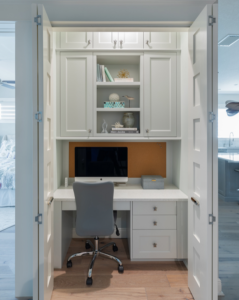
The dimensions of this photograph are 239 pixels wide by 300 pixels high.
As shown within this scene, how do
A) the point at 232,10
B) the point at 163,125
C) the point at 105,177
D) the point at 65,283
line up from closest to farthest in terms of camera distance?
the point at 232,10, the point at 65,283, the point at 163,125, the point at 105,177

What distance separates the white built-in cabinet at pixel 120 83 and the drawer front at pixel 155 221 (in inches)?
35.7

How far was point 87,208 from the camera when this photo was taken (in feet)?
7.11

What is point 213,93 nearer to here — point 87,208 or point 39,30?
point 39,30

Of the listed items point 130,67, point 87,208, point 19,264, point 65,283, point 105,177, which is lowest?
point 65,283

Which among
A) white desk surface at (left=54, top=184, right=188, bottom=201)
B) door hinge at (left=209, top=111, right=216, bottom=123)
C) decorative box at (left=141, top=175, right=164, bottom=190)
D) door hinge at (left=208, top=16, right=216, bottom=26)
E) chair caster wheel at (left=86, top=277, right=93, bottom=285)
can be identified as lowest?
chair caster wheel at (left=86, top=277, right=93, bottom=285)

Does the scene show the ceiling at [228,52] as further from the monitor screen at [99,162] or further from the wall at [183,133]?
the monitor screen at [99,162]

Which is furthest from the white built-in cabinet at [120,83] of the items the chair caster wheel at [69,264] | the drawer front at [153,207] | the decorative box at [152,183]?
the chair caster wheel at [69,264]

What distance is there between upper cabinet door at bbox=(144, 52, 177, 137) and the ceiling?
1039mm

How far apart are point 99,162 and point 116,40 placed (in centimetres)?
142

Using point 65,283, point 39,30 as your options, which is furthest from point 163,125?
point 65,283

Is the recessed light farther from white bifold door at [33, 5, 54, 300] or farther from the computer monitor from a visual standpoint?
the computer monitor

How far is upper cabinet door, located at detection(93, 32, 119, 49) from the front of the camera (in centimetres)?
254

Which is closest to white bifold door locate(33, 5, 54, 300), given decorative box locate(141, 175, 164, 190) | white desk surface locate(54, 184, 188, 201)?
white desk surface locate(54, 184, 188, 201)

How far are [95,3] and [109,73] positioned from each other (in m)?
0.98
